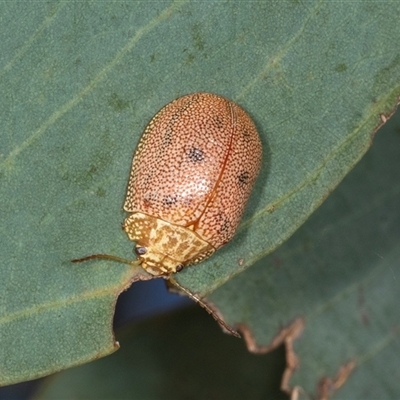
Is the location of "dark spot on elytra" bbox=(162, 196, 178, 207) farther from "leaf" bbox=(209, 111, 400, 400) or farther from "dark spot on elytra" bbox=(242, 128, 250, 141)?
"leaf" bbox=(209, 111, 400, 400)

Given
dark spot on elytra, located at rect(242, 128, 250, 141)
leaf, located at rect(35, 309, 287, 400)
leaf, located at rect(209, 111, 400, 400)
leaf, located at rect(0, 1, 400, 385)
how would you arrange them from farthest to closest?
leaf, located at rect(35, 309, 287, 400) → leaf, located at rect(209, 111, 400, 400) → dark spot on elytra, located at rect(242, 128, 250, 141) → leaf, located at rect(0, 1, 400, 385)

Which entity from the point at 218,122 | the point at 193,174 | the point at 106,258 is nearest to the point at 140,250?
the point at 106,258

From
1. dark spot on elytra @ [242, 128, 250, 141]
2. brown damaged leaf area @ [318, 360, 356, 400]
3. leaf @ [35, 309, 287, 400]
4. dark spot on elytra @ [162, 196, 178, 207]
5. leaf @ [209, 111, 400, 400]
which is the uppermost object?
dark spot on elytra @ [242, 128, 250, 141]

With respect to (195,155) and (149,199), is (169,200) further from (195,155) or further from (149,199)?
(195,155)

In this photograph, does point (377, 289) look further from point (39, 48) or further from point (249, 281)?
point (39, 48)

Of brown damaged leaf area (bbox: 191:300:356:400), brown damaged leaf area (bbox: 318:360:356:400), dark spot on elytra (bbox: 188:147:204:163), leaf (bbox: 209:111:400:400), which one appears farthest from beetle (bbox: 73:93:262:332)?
brown damaged leaf area (bbox: 318:360:356:400)

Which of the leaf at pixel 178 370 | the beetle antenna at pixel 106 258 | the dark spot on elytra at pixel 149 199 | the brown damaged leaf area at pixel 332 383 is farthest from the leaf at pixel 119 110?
the brown damaged leaf area at pixel 332 383

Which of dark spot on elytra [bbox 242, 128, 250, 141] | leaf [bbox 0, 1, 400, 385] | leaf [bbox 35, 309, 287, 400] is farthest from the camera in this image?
leaf [bbox 35, 309, 287, 400]
